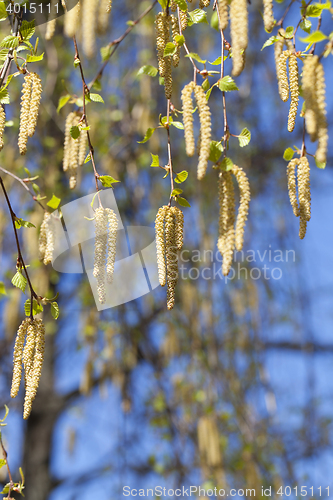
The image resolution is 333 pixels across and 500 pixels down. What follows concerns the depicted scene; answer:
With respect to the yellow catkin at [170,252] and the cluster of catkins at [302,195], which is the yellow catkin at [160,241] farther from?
the cluster of catkins at [302,195]

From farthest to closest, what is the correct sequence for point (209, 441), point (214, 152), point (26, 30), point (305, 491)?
point (305, 491) < point (209, 441) < point (26, 30) < point (214, 152)

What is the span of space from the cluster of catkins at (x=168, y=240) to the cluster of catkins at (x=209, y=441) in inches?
78.8

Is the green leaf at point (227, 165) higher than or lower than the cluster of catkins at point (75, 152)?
lower

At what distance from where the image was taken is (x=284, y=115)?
383 cm

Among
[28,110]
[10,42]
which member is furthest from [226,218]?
[10,42]

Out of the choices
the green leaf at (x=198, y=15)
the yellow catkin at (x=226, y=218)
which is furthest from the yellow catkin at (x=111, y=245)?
the green leaf at (x=198, y=15)

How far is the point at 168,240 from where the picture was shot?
34.4 inches

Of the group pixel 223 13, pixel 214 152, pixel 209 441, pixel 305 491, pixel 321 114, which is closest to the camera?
pixel 321 114

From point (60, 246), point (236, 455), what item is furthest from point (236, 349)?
point (60, 246)

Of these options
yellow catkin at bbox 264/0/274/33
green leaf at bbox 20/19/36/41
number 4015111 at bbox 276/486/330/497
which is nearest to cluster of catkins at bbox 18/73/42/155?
green leaf at bbox 20/19/36/41

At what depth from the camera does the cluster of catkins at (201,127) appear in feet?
2.41

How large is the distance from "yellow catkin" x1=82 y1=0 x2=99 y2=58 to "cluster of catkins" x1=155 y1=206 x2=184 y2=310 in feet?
0.99

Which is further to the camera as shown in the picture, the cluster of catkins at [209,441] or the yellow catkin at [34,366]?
the cluster of catkins at [209,441]

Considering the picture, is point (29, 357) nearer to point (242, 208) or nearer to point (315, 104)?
point (242, 208)
